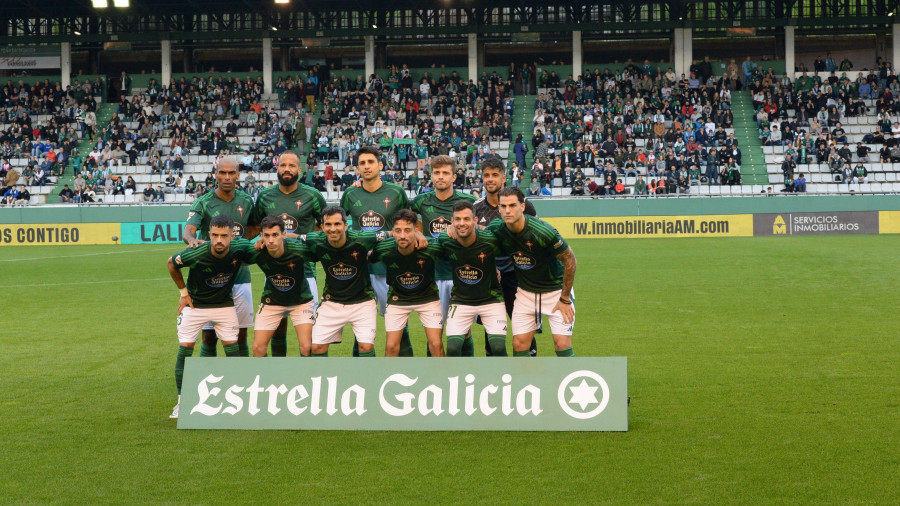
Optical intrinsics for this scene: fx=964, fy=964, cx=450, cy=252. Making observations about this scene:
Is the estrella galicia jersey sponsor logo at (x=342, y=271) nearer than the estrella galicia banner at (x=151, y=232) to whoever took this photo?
Result: Yes

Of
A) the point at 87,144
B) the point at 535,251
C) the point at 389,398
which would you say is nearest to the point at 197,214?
the point at 389,398

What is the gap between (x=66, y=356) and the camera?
35.4ft

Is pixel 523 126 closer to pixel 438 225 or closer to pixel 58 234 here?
pixel 58 234

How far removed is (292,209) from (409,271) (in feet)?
4.61

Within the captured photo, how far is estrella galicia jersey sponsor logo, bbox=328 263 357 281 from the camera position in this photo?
796cm

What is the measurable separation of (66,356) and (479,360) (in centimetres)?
594

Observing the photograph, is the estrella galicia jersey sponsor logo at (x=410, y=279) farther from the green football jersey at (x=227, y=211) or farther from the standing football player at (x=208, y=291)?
the green football jersey at (x=227, y=211)

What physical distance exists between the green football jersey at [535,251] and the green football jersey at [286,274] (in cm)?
160

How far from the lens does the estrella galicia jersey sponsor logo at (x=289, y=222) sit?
859 centimetres

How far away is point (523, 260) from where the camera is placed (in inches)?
310

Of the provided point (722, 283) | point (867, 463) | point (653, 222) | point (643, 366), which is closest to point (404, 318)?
point (643, 366)

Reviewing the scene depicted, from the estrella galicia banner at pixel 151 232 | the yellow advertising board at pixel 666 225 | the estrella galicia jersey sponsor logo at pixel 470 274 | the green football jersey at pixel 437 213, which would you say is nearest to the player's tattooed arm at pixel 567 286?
the estrella galicia jersey sponsor logo at pixel 470 274

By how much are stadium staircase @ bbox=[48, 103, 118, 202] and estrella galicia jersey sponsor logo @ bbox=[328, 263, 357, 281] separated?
33.4m

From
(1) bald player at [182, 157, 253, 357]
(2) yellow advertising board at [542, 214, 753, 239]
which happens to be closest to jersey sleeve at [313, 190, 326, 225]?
(1) bald player at [182, 157, 253, 357]
